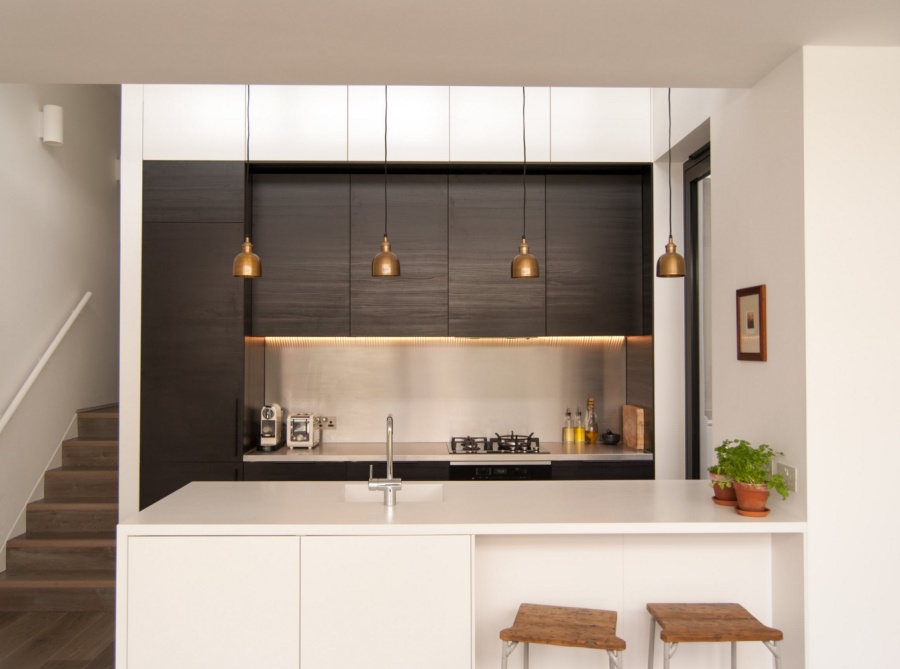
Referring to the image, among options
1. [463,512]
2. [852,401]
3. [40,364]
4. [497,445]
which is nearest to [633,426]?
[497,445]

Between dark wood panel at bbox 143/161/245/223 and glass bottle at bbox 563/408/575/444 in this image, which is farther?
glass bottle at bbox 563/408/575/444

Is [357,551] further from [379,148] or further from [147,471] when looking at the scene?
[379,148]

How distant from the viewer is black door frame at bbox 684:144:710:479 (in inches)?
170

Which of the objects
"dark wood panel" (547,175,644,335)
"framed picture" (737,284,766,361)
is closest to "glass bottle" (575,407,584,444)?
"dark wood panel" (547,175,644,335)

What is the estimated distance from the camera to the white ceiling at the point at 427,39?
2.29 m

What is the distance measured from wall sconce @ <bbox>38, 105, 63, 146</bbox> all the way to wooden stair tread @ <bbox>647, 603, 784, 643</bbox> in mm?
Result: 4882

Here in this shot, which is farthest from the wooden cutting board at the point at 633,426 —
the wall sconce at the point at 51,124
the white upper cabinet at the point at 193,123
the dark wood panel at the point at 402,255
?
the wall sconce at the point at 51,124

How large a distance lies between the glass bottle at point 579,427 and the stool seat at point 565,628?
253 centimetres

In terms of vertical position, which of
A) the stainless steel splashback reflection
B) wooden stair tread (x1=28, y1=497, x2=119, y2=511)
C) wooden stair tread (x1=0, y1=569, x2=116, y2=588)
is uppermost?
the stainless steel splashback reflection

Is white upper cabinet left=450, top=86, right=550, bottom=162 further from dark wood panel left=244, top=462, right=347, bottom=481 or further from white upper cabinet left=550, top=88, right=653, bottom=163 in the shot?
dark wood panel left=244, top=462, right=347, bottom=481

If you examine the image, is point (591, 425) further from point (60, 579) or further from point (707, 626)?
point (60, 579)

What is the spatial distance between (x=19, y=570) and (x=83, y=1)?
3524mm

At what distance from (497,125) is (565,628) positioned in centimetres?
320

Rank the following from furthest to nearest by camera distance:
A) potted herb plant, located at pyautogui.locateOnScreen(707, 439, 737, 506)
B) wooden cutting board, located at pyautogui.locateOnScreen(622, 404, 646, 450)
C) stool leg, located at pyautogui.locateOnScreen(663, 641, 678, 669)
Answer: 1. wooden cutting board, located at pyautogui.locateOnScreen(622, 404, 646, 450)
2. potted herb plant, located at pyautogui.locateOnScreen(707, 439, 737, 506)
3. stool leg, located at pyautogui.locateOnScreen(663, 641, 678, 669)
